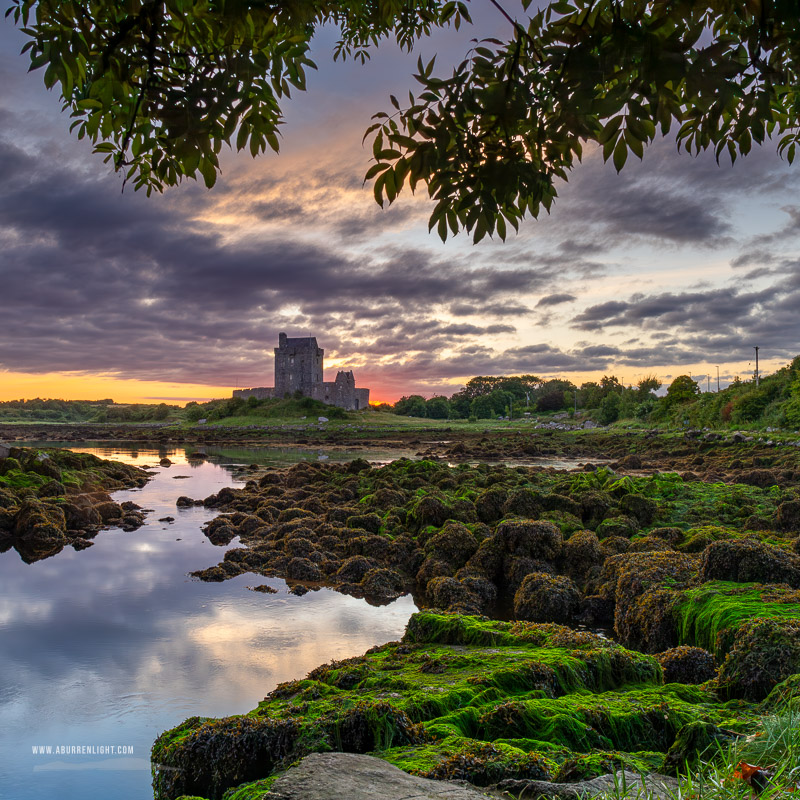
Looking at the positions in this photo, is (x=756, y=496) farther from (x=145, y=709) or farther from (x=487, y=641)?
(x=145, y=709)

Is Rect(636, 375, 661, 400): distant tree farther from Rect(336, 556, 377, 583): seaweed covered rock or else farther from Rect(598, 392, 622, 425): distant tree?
Rect(336, 556, 377, 583): seaweed covered rock

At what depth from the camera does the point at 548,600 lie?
6875mm

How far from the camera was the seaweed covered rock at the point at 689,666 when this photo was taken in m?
4.37

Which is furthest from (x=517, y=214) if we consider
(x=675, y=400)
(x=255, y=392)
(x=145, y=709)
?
(x=255, y=392)

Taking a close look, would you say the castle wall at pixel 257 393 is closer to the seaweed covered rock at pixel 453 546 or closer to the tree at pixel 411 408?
the tree at pixel 411 408

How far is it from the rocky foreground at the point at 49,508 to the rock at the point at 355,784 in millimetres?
10424

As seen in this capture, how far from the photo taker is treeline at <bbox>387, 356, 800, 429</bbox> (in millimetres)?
39969

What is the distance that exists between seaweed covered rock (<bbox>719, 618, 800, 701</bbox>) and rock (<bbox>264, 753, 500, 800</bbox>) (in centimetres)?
235

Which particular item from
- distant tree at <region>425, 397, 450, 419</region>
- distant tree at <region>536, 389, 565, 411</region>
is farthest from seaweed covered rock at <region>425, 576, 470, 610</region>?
distant tree at <region>425, 397, 450, 419</region>

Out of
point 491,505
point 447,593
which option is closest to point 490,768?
point 447,593

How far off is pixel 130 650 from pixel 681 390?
211 ft

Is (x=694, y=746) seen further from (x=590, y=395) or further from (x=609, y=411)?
(x=590, y=395)


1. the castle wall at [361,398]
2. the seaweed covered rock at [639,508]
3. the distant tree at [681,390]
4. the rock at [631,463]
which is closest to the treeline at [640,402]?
the distant tree at [681,390]

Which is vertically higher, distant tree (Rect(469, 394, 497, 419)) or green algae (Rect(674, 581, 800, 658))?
distant tree (Rect(469, 394, 497, 419))
